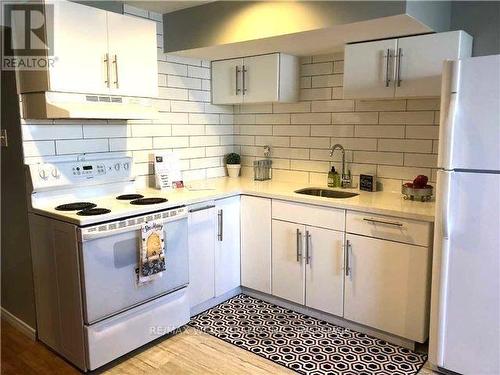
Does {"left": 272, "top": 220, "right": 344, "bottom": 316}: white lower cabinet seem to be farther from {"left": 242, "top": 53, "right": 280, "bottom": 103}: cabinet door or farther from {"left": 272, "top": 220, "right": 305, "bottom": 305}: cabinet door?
{"left": 242, "top": 53, "right": 280, "bottom": 103}: cabinet door

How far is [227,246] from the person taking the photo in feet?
10.3

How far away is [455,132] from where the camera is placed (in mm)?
2029

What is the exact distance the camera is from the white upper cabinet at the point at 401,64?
7.93 feet

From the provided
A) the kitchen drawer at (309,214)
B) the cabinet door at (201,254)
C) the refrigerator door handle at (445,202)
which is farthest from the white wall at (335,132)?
the cabinet door at (201,254)

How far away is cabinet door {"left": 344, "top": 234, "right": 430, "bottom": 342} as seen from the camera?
7.85 ft

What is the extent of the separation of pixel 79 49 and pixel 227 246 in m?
1.68

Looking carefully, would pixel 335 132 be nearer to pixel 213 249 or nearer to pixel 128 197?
pixel 213 249

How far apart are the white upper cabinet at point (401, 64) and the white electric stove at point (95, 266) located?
57.7 inches

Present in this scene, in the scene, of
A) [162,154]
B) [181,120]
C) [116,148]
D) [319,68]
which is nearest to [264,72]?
[319,68]

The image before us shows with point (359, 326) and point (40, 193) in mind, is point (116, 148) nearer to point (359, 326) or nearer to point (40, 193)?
point (40, 193)

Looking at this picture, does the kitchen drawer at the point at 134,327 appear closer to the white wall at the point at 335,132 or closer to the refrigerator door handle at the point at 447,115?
the white wall at the point at 335,132

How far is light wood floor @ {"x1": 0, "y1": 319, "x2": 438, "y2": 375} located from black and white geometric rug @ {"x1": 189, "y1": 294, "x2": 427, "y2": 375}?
0.09m

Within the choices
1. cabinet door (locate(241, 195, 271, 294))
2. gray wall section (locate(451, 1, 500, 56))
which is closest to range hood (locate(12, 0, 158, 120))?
cabinet door (locate(241, 195, 271, 294))

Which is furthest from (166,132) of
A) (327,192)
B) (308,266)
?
(308,266)
